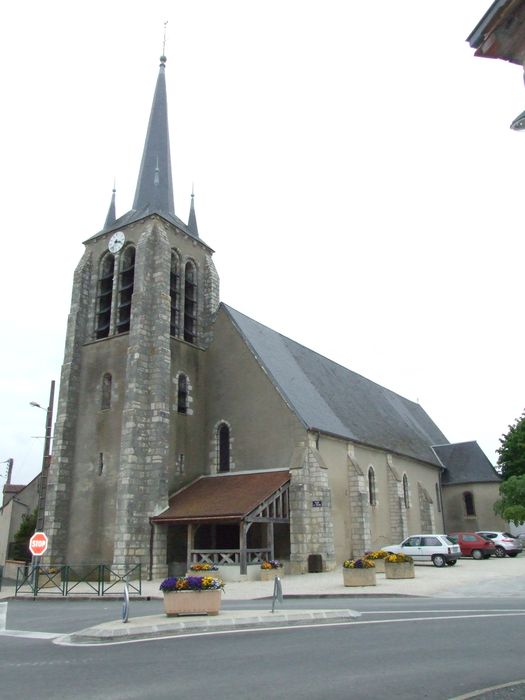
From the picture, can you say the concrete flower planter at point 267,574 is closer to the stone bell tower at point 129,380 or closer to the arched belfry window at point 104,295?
the stone bell tower at point 129,380

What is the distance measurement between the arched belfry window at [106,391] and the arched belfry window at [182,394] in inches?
119

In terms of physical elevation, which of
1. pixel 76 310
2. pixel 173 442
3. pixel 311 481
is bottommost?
pixel 311 481

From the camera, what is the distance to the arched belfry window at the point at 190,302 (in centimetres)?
2997

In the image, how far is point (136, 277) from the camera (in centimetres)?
2766

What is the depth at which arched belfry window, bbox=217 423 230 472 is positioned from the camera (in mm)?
27359

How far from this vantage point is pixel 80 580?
23094 mm

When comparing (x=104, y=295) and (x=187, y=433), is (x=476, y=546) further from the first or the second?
(x=104, y=295)

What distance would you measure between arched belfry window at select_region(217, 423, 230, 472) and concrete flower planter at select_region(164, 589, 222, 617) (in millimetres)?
15845

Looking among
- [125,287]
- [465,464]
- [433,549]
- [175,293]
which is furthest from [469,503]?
[125,287]

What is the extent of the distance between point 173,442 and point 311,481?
20.9ft

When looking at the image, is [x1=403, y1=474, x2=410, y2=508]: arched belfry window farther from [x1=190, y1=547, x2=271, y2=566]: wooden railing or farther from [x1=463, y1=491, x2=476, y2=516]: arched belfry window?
[x1=190, y1=547, x2=271, y2=566]: wooden railing

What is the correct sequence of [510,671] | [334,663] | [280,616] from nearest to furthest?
[510,671] < [334,663] < [280,616]

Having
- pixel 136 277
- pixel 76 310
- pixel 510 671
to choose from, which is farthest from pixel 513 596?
pixel 76 310

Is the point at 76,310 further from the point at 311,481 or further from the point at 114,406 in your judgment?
the point at 311,481
